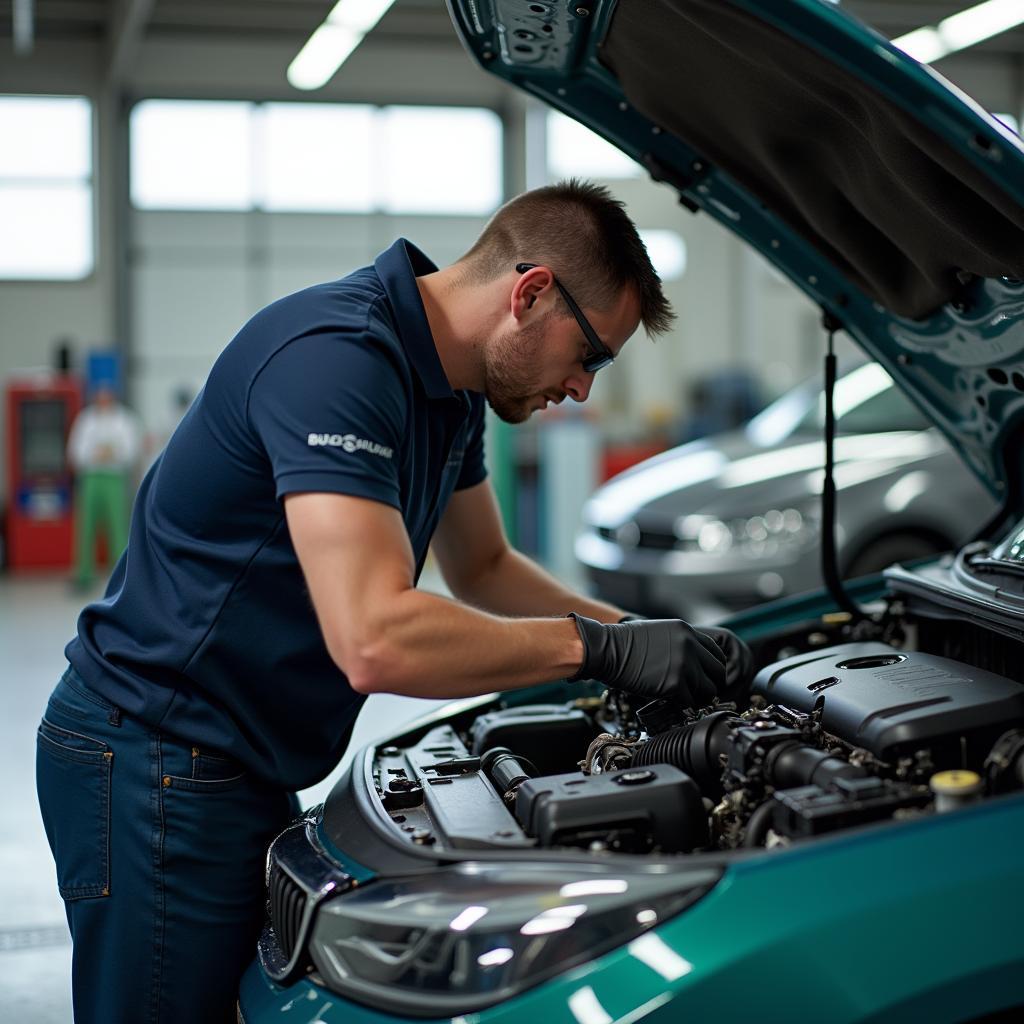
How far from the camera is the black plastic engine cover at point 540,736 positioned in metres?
1.99

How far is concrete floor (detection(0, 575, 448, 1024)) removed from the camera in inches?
111

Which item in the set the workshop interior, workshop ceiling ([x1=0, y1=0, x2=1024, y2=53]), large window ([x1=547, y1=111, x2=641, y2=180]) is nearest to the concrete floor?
the workshop interior

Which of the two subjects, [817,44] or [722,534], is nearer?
[817,44]

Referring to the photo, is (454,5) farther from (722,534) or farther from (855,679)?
(722,534)

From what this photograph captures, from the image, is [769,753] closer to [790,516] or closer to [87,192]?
[790,516]

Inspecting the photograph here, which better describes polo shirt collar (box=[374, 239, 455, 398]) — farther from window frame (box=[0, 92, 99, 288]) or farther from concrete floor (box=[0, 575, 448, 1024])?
window frame (box=[0, 92, 99, 288])

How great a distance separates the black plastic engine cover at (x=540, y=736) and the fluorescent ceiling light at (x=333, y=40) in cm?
733

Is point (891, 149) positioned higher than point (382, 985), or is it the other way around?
point (891, 149)

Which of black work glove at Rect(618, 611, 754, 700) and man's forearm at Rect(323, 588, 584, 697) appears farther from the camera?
black work glove at Rect(618, 611, 754, 700)

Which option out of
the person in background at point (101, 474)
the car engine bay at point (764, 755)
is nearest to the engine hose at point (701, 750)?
the car engine bay at point (764, 755)

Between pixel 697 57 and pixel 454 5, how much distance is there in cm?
37

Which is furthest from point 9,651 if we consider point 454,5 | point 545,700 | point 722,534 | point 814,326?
point 814,326

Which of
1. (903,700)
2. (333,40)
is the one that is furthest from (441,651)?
(333,40)

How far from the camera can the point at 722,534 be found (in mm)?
5004
